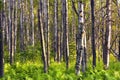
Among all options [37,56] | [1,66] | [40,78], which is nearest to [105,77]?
[40,78]

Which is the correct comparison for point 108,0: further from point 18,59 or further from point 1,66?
point 18,59

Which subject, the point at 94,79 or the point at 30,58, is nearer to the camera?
the point at 94,79

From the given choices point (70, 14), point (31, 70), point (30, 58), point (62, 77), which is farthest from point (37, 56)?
point (70, 14)

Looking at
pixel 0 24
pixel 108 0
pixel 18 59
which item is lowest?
pixel 18 59

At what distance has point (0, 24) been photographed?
1437 centimetres

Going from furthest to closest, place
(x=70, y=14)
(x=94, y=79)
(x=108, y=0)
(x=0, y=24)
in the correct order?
(x=70, y=14), (x=108, y=0), (x=0, y=24), (x=94, y=79)

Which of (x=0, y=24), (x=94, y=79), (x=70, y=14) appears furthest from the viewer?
(x=70, y=14)

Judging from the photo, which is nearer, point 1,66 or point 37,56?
point 1,66

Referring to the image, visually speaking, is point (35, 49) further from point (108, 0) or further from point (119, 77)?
point (119, 77)

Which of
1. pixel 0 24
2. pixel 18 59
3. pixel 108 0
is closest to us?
pixel 0 24

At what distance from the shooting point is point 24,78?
1297 centimetres

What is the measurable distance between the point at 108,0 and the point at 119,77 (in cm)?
512

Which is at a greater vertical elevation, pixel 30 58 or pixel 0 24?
pixel 0 24

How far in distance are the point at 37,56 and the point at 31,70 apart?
7825mm
